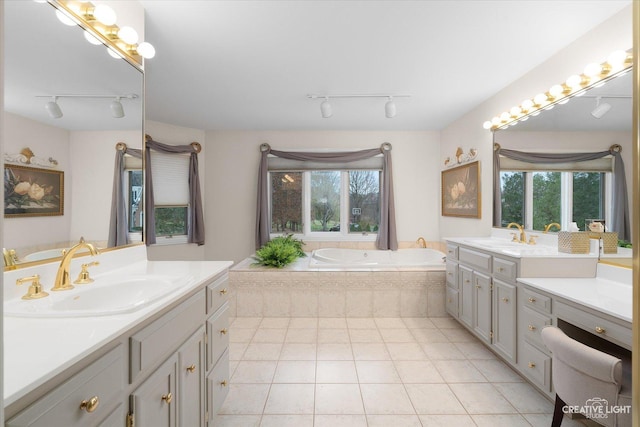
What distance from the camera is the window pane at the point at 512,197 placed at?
2.77m

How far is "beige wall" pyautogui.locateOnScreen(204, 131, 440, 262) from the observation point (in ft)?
14.9

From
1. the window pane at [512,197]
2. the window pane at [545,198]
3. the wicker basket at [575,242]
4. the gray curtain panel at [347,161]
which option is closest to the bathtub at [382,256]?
the gray curtain panel at [347,161]

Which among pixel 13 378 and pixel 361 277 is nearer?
pixel 13 378

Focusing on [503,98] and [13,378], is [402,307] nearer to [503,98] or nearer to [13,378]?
[503,98]

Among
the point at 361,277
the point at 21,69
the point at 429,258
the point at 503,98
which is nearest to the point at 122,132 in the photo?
the point at 21,69

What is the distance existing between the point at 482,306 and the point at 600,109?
160 cm

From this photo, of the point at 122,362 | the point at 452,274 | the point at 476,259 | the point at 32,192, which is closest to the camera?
the point at 122,362

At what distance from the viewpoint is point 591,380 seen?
1.29 meters

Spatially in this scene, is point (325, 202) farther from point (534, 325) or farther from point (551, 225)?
point (534, 325)

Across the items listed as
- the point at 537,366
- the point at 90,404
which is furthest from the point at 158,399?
the point at 537,366

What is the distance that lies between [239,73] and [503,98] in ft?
8.22

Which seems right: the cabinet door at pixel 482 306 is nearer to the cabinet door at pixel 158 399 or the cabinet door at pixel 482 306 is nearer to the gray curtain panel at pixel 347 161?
the gray curtain panel at pixel 347 161

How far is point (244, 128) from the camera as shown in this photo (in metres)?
4.43

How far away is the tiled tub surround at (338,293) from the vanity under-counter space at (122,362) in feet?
5.43
